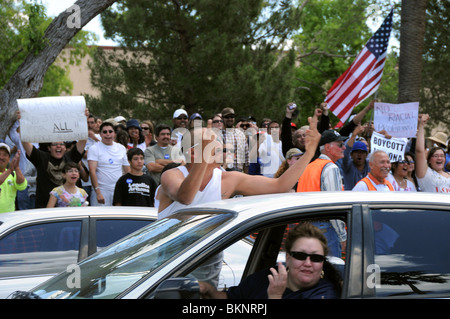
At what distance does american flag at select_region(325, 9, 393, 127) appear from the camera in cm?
1127

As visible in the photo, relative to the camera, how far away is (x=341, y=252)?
11.9 feet

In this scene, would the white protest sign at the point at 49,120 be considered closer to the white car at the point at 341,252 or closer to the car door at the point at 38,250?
the car door at the point at 38,250

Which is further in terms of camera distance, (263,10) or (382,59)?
(263,10)

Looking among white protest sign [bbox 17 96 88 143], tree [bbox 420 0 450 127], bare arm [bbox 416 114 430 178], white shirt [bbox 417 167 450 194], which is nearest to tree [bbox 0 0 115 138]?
white protest sign [bbox 17 96 88 143]

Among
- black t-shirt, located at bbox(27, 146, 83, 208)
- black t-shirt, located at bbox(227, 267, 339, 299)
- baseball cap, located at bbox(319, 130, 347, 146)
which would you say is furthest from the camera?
black t-shirt, located at bbox(27, 146, 83, 208)

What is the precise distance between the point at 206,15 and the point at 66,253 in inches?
617

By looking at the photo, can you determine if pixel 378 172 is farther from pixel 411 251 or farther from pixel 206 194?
pixel 411 251

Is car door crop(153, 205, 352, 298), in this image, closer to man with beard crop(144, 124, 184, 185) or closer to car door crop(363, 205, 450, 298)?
car door crop(363, 205, 450, 298)

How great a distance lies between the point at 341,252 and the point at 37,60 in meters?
7.48

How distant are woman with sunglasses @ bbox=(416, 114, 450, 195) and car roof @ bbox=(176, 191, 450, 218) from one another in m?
5.75

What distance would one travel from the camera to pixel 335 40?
3759cm

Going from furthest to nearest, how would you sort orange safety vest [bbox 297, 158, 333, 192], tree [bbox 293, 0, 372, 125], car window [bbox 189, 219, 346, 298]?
tree [bbox 293, 0, 372, 125] → orange safety vest [bbox 297, 158, 333, 192] → car window [bbox 189, 219, 346, 298]
